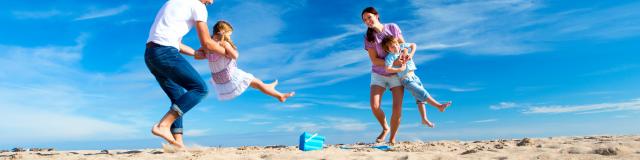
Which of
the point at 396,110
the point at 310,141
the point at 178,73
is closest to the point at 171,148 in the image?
the point at 178,73

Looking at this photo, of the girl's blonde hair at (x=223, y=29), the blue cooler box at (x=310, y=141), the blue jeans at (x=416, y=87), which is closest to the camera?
the blue cooler box at (x=310, y=141)

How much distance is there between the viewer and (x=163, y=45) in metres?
4.73

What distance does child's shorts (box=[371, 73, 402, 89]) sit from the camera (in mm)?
6770

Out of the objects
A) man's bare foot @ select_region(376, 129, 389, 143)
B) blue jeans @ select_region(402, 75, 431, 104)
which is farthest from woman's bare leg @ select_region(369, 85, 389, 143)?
blue jeans @ select_region(402, 75, 431, 104)

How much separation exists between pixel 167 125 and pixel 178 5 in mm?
1143

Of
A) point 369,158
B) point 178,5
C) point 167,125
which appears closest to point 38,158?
point 167,125

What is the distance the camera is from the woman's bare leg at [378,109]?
685 cm

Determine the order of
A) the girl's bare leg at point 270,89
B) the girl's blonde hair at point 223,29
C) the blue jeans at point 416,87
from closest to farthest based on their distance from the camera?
the girl's blonde hair at point 223,29, the girl's bare leg at point 270,89, the blue jeans at point 416,87

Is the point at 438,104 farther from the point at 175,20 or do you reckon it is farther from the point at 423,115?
the point at 175,20

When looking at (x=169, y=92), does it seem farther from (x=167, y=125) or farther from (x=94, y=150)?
(x=94, y=150)

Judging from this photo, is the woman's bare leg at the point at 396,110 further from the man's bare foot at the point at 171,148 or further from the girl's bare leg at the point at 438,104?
the man's bare foot at the point at 171,148

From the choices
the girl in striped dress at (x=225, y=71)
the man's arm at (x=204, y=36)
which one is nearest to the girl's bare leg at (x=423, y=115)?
the girl in striped dress at (x=225, y=71)

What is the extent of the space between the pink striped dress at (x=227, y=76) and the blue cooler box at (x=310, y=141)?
3.18 feet

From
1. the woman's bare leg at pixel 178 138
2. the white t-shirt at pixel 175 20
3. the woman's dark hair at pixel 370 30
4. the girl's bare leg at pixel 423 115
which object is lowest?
the woman's bare leg at pixel 178 138
